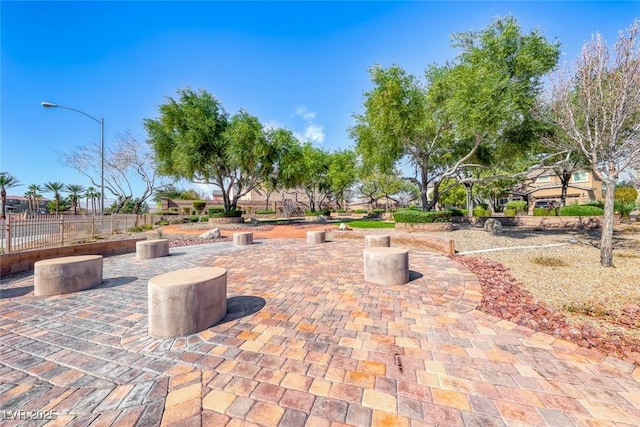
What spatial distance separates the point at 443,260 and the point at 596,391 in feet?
16.6

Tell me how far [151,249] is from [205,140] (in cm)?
1346

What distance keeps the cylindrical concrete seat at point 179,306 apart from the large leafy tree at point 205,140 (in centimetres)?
1677

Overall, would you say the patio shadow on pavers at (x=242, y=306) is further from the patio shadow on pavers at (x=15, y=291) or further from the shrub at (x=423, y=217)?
the shrub at (x=423, y=217)

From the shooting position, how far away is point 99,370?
2.41 metres

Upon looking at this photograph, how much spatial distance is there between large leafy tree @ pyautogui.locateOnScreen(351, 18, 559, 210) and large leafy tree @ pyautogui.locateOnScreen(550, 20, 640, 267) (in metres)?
2.88

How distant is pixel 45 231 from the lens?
8.61 metres

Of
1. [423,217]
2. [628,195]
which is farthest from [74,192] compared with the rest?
[628,195]

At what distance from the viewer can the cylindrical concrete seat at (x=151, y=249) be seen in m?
7.81

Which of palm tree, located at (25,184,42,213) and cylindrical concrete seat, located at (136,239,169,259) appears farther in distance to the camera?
palm tree, located at (25,184,42,213)

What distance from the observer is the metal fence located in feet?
23.5

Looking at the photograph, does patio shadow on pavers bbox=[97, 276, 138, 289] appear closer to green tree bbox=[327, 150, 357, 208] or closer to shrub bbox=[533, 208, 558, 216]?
shrub bbox=[533, 208, 558, 216]

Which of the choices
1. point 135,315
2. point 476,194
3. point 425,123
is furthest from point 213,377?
point 476,194

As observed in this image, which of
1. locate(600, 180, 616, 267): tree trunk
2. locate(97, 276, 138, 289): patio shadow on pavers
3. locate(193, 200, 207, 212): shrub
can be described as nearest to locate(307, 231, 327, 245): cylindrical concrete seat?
locate(97, 276, 138, 289): patio shadow on pavers

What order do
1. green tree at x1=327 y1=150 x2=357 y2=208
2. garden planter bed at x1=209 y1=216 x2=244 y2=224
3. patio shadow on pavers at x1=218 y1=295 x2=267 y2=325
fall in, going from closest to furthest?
1. patio shadow on pavers at x1=218 y1=295 x2=267 y2=325
2. garden planter bed at x1=209 y1=216 x2=244 y2=224
3. green tree at x1=327 y1=150 x2=357 y2=208
